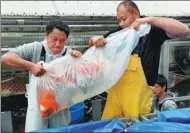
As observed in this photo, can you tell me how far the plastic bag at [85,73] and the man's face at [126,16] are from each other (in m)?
0.05

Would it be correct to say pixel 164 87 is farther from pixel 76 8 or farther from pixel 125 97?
pixel 76 8

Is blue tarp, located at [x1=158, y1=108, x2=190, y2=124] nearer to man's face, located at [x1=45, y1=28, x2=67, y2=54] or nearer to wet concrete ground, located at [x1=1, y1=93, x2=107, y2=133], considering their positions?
man's face, located at [x1=45, y1=28, x2=67, y2=54]

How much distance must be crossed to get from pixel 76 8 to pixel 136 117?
145 cm

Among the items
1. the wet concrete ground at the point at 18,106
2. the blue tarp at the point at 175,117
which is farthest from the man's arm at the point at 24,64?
the wet concrete ground at the point at 18,106

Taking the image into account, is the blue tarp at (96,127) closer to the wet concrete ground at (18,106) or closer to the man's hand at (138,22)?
the man's hand at (138,22)

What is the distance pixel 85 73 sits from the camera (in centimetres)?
168

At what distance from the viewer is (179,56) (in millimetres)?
2914

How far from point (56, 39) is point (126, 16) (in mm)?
494

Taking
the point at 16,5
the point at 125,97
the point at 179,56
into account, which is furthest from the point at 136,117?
the point at 16,5

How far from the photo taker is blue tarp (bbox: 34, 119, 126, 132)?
131 cm

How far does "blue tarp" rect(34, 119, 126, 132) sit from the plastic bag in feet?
0.85

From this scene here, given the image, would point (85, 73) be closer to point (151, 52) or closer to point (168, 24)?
point (151, 52)

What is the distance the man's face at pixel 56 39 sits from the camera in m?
1.65

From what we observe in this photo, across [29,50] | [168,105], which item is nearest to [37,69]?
[29,50]
